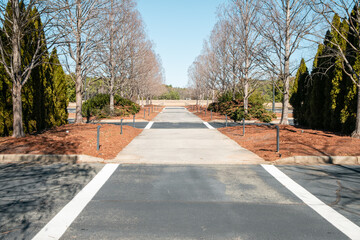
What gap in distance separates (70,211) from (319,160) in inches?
284

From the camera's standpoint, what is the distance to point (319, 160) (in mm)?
9156

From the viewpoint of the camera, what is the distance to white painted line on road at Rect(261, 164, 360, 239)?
4.34m

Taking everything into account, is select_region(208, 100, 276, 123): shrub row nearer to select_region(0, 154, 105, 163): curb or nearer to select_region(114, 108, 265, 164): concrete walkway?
select_region(114, 108, 265, 164): concrete walkway

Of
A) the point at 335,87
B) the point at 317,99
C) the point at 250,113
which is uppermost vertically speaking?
the point at 335,87

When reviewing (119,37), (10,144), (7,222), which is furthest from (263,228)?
→ (119,37)

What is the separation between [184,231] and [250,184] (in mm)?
2932

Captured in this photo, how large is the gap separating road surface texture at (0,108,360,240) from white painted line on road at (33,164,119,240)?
1 cm

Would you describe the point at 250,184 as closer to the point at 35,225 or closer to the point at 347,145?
the point at 35,225

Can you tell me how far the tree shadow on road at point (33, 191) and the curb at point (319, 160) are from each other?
18.0 ft

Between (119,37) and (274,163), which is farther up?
(119,37)

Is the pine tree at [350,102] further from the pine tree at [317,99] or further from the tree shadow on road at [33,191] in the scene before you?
the tree shadow on road at [33,191]

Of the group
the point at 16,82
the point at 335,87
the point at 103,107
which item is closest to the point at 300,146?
the point at 335,87

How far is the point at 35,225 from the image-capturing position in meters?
4.44

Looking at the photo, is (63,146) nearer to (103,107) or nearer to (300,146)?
(300,146)
